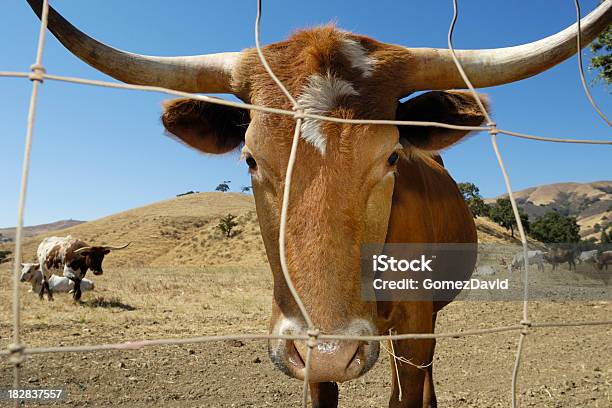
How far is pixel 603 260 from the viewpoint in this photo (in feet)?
57.7

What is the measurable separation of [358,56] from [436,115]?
650mm

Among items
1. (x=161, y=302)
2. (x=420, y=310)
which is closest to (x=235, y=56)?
(x=420, y=310)

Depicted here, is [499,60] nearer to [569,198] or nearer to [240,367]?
[240,367]

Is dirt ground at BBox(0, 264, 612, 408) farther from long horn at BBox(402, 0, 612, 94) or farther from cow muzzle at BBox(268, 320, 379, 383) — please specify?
long horn at BBox(402, 0, 612, 94)

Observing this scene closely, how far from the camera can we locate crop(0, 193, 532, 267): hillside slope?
37.6m

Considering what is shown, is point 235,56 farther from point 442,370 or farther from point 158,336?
point 158,336

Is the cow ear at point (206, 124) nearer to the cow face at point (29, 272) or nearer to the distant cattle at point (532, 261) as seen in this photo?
the cow face at point (29, 272)

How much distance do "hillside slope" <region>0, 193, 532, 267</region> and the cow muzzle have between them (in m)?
24.8

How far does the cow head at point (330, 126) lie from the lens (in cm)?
182

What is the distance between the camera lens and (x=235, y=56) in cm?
254

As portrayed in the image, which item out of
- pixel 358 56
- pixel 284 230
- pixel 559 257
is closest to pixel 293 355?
pixel 284 230

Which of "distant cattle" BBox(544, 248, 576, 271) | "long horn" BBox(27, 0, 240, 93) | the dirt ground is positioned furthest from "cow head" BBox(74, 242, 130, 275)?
"distant cattle" BBox(544, 248, 576, 271)

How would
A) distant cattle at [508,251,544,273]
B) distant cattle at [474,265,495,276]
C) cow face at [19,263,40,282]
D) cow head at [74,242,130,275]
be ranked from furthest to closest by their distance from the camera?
1. distant cattle at [508,251,544,273]
2. distant cattle at [474,265,495,276]
3. cow face at [19,263,40,282]
4. cow head at [74,242,130,275]

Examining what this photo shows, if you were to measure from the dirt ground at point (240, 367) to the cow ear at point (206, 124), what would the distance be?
2809 millimetres
